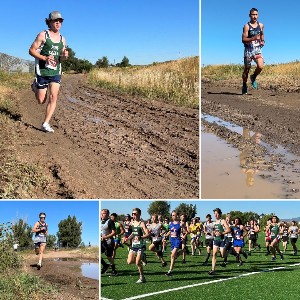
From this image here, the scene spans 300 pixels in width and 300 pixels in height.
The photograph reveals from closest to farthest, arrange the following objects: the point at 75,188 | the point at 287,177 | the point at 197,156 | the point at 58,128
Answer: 1. the point at 75,188
2. the point at 287,177
3. the point at 197,156
4. the point at 58,128

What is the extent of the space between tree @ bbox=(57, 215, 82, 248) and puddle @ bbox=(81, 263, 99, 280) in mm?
411

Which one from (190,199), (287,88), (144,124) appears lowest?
(190,199)

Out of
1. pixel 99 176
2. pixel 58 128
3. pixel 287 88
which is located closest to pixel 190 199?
pixel 99 176

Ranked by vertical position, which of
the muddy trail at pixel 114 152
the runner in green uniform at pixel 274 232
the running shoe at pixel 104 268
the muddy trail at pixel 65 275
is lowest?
the muddy trail at pixel 65 275

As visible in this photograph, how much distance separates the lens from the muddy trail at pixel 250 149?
18.2 ft

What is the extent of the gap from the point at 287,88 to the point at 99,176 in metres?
9.15

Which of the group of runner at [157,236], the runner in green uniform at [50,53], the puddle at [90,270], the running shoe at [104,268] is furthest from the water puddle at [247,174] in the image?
the puddle at [90,270]

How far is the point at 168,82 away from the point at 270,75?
174 inches

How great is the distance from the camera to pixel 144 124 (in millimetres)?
Answer: 8461

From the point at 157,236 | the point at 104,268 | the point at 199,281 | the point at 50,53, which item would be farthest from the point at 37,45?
the point at 157,236

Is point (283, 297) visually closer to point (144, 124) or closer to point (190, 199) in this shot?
point (190, 199)

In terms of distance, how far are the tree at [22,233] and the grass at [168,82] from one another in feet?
14.1

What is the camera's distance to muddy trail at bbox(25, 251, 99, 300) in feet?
24.2

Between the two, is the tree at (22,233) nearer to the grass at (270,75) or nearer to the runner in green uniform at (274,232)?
the runner in green uniform at (274,232)
